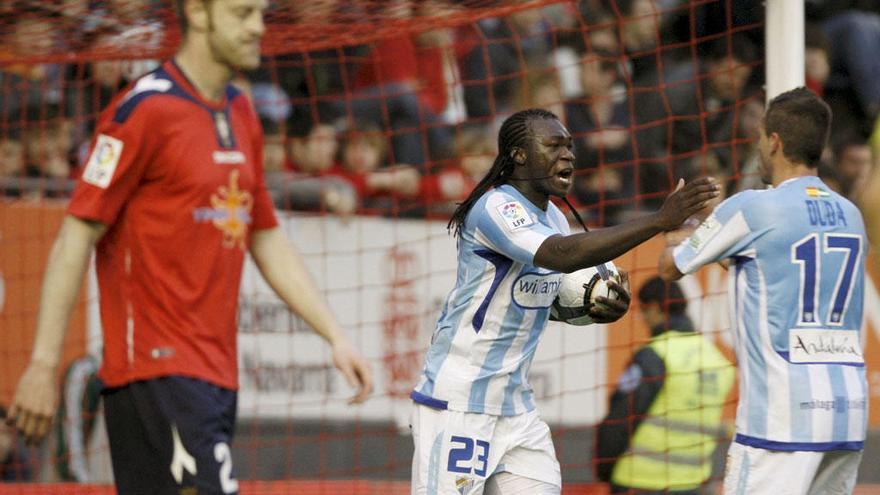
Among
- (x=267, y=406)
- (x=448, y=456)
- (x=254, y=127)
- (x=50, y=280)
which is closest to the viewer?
(x=50, y=280)

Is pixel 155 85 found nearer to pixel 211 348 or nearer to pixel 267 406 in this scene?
pixel 211 348

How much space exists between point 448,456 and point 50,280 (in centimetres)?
176

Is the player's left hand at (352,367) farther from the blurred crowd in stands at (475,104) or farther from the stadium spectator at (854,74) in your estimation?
the stadium spectator at (854,74)

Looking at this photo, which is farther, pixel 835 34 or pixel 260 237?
pixel 835 34

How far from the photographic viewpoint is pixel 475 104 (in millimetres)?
10742

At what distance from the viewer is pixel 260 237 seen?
A: 183 inches

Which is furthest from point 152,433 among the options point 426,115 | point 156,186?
point 426,115

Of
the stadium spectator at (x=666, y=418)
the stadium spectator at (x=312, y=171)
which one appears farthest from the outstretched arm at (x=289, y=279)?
the stadium spectator at (x=312, y=171)

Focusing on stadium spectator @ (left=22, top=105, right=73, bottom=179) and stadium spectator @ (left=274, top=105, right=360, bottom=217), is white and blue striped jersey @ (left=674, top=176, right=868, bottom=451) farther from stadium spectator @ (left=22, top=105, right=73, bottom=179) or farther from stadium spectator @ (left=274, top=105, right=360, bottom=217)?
stadium spectator @ (left=22, top=105, right=73, bottom=179)

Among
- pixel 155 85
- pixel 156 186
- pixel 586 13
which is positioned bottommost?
pixel 156 186

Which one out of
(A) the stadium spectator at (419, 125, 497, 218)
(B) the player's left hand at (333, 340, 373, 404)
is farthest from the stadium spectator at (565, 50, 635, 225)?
(B) the player's left hand at (333, 340, 373, 404)

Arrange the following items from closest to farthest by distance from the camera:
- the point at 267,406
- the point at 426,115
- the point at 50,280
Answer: the point at 50,280, the point at 267,406, the point at 426,115

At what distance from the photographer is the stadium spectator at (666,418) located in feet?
24.3

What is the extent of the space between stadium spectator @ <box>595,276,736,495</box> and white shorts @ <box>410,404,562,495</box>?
6.68 ft
